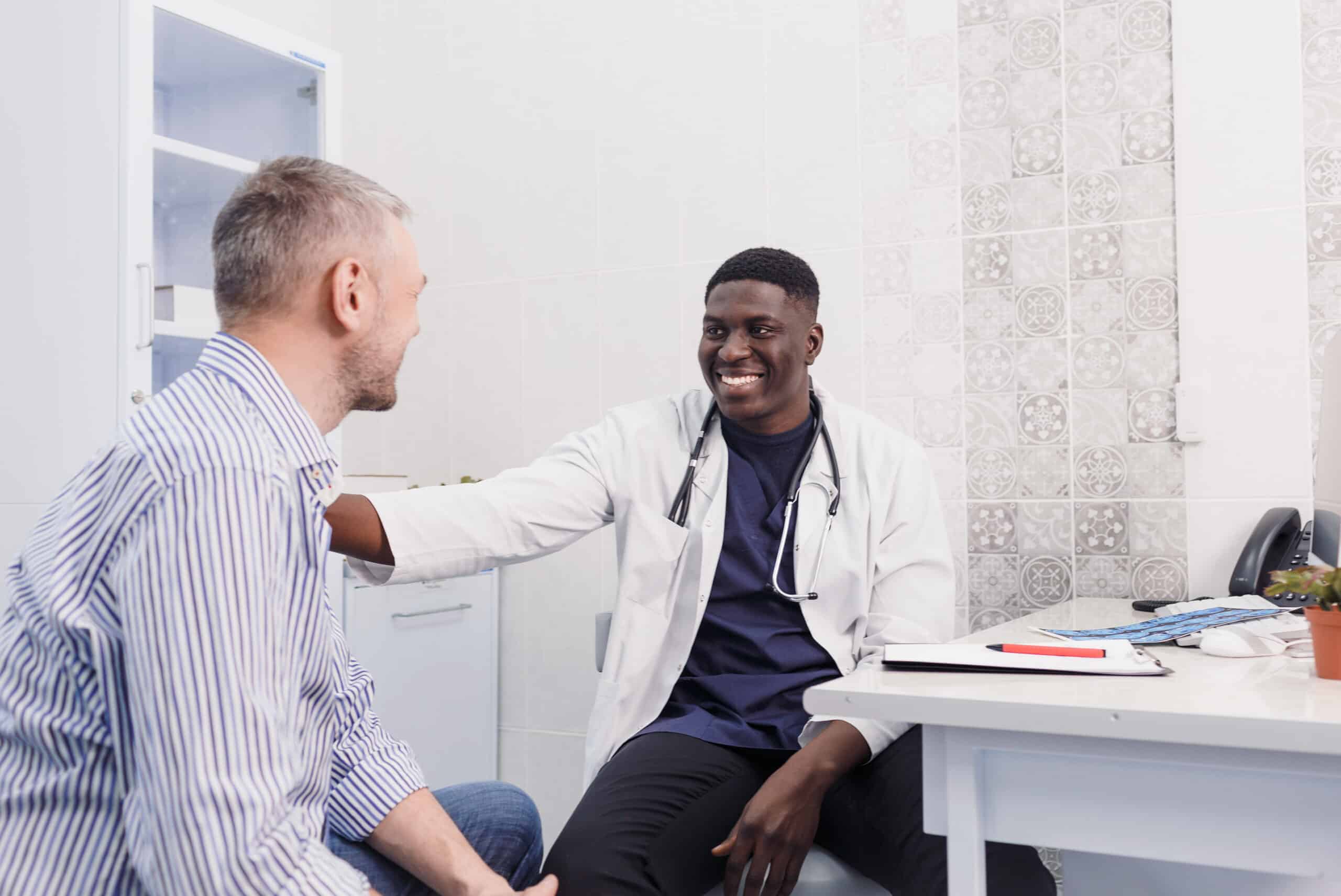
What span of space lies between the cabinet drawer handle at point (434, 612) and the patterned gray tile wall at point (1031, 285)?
3.85 ft

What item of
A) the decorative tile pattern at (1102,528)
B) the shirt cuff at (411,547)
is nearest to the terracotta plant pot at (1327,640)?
the shirt cuff at (411,547)

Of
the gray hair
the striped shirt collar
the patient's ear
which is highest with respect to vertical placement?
the gray hair

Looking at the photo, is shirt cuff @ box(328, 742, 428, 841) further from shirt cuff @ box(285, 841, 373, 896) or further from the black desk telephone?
the black desk telephone

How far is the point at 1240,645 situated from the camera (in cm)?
141

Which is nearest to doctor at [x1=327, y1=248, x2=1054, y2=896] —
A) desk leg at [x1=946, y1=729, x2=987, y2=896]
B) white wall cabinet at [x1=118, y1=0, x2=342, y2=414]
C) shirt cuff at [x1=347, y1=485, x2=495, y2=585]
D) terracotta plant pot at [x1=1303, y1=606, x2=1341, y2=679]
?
shirt cuff at [x1=347, y1=485, x2=495, y2=585]

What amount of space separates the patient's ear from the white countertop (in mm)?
596

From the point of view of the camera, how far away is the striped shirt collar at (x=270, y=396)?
100 centimetres

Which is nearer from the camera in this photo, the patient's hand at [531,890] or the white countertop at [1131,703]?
the white countertop at [1131,703]

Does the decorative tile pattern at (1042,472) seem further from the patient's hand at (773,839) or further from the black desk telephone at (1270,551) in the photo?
the patient's hand at (773,839)

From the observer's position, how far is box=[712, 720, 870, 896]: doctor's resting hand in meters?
1.43

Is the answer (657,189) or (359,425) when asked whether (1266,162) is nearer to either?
(657,189)

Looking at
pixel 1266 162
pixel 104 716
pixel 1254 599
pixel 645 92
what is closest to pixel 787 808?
pixel 104 716

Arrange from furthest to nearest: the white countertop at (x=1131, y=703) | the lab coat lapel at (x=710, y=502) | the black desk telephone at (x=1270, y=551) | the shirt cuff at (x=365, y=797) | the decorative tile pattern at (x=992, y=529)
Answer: the decorative tile pattern at (x=992, y=529) < the black desk telephone at (x=1270, y=551) < the lab coat lapel at (x=710, y=502) < the shirt cuff at (x=365, y=797) < the white countertop at (x=1131, y=703)

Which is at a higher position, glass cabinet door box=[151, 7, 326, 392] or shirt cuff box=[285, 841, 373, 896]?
glass cabinet door box=[151, 7, 326, 392]
